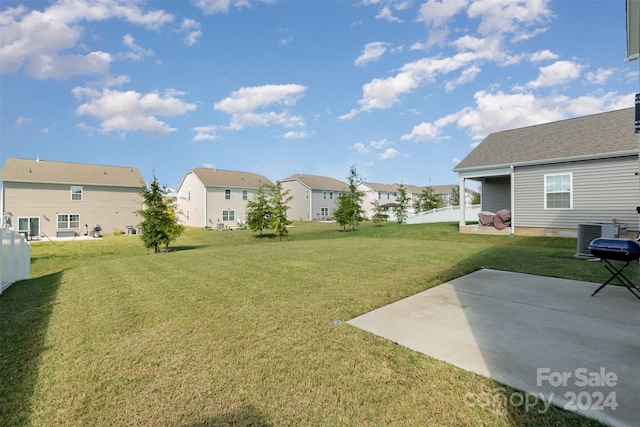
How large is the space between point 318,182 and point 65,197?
28988 millimetres

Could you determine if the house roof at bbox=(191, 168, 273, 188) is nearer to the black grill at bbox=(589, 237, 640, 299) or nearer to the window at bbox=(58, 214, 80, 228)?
the window at bbox=(58, 214, 80, 228)

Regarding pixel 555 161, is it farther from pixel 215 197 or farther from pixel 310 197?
pixel 310 197

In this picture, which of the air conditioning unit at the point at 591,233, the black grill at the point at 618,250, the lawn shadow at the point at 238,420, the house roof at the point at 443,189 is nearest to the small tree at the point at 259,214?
the air conditioning unit at the point at 591,233

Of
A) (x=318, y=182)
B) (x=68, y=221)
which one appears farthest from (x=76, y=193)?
(x=318, y=182)

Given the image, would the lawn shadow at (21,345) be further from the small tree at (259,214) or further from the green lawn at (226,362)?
the small tree at (259,214)

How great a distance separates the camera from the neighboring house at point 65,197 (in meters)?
23.2

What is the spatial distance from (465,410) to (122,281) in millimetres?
6700

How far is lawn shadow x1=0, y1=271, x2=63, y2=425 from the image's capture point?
2232 mm

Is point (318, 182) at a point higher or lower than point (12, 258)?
higher

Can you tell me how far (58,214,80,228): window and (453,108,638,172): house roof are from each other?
29.9m

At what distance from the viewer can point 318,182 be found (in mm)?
44188

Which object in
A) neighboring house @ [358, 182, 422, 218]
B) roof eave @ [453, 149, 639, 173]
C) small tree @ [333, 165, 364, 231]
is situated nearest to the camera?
roof eave @ [453, 149, 639, 173]

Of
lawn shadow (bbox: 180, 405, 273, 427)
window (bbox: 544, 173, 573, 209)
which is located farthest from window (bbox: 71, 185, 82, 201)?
window (bbox: 544, 173, 573, 209)

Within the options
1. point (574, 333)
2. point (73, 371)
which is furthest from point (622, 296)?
point (73, 371)
